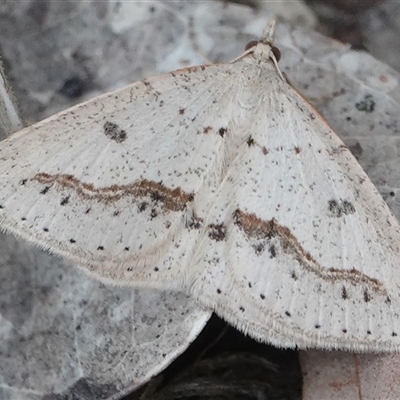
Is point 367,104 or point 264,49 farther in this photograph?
point 367,104

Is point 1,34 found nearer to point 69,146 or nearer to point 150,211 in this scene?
point 69,146

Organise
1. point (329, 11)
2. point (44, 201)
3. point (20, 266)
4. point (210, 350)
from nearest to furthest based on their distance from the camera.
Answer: point (44, 201) < point (20, 266) < point (210, 350) < point (329, 11)

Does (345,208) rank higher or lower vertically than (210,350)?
higher

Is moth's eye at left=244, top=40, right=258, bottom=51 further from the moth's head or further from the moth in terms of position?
the moth

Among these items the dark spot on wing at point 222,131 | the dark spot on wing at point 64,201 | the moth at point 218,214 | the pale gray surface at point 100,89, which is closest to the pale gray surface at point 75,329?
the pale gray surface at point 100,89

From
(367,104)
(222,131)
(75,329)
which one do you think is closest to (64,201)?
(75,329)

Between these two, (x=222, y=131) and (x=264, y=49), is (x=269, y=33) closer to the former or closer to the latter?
(x=264, y=49)

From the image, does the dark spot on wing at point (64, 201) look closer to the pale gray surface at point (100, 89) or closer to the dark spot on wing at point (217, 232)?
the pale gray surface at point (100, 89)

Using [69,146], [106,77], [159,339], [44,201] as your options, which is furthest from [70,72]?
[159,339]
